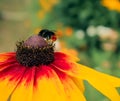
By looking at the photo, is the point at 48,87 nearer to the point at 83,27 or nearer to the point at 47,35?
the point at 47,35

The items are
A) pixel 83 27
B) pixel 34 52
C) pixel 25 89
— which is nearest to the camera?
pixel 25 89

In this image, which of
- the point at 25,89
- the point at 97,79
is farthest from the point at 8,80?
the point at 97,79

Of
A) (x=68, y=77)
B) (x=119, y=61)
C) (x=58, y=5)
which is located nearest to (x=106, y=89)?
(x=68, y=77)

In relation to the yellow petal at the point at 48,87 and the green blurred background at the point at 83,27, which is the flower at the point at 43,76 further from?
the green blurred background at the point at 83,27

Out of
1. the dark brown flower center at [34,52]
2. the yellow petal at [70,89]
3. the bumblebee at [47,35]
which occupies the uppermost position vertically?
the bumblebee at [47,35]

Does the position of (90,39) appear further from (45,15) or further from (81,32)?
(45,15)

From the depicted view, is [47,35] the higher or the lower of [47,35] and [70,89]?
the higher

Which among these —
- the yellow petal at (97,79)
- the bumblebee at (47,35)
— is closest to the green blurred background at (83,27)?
the bumblebee at (47,35)
